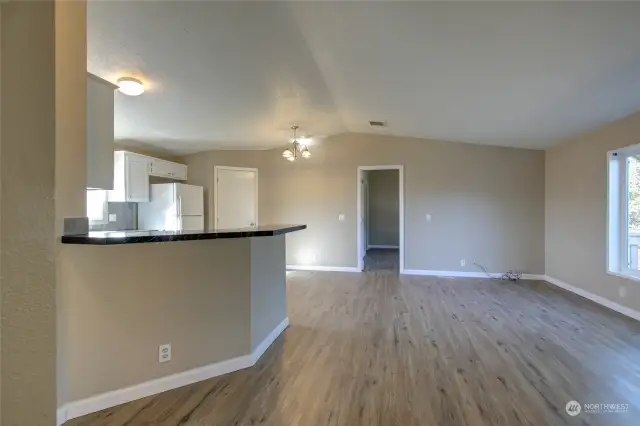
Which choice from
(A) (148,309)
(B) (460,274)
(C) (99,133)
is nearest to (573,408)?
(A) (148,309)

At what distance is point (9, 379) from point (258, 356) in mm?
1781

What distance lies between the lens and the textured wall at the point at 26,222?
1.23m

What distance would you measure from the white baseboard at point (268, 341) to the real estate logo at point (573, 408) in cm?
208

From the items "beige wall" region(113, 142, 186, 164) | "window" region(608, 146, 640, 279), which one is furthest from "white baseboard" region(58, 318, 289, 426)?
"beige wall" region(113, 142, 186, 164)

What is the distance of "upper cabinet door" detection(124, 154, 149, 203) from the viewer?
533 centimetres

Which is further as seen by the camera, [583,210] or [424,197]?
[424,197]

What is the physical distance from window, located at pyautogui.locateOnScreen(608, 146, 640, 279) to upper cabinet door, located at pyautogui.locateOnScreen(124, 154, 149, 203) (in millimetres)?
6410

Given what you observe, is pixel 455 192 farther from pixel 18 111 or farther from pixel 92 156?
pixel 18 111

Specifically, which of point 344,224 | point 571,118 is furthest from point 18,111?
point 344,224

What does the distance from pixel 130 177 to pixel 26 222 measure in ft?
14.9

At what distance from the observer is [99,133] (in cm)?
249

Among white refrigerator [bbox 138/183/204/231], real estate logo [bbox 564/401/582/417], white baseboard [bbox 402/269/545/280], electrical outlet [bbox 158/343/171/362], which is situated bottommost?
real estate logo [bbox 564/401/582/417]

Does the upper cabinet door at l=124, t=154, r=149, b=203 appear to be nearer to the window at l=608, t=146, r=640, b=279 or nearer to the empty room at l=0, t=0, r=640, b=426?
the empty room at l=0, t=0, r=640, b=426

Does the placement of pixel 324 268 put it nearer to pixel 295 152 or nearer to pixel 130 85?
pixel 295 152
